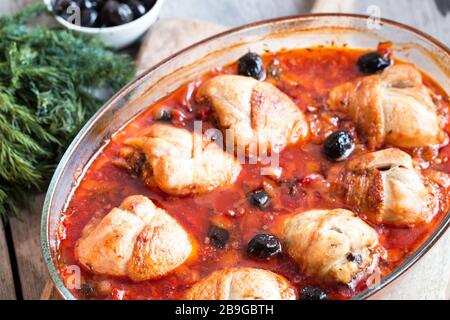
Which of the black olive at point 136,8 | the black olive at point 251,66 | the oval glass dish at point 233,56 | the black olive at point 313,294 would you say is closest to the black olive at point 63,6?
the black olive at point 136,8

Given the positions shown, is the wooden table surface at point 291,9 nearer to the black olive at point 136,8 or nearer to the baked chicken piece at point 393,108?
the black olive at point 136,8

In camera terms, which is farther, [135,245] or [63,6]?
[63,6]

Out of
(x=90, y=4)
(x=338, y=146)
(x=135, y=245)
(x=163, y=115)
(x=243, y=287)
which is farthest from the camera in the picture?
(x=90, y=4)

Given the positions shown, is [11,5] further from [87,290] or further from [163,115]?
[87,290]

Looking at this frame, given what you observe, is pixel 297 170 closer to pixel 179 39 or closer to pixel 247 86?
pixel 247 86

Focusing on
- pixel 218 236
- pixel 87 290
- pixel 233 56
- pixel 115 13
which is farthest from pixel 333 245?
pixel 115 13

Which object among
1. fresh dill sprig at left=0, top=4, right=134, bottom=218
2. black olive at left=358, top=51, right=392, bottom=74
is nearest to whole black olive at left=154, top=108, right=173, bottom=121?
fresh dill sprig at left=0, top=4, right=134, bottom=218

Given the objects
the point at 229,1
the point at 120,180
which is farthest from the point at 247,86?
the point at 229,1
